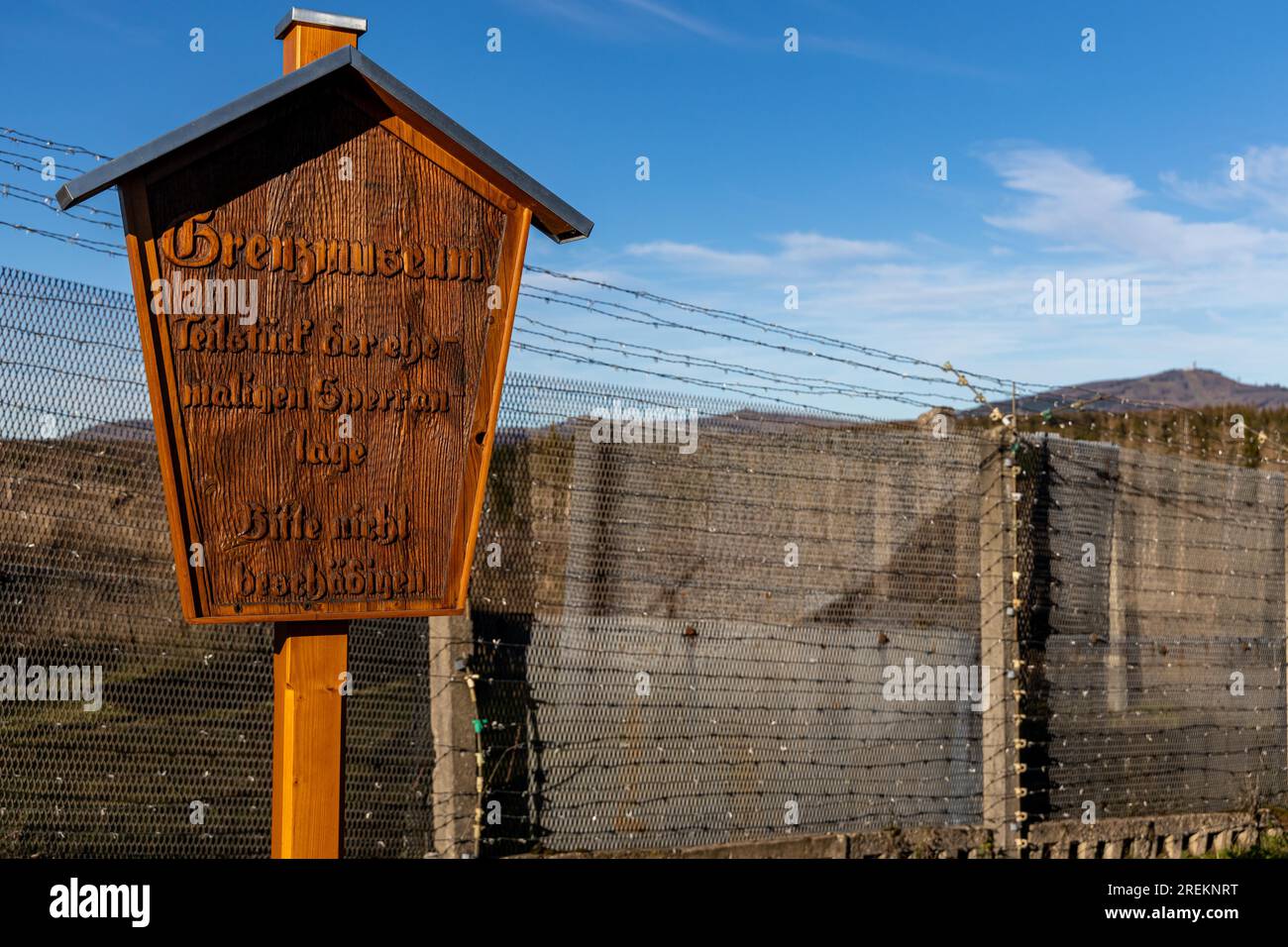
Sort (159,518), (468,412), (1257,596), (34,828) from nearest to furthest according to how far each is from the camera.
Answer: (468,412) → (34,828) → (159,518) → (1257,596)

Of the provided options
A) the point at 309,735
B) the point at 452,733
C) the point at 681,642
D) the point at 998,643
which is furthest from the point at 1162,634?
the point at 309,735

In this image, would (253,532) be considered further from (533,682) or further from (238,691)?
(533,682)

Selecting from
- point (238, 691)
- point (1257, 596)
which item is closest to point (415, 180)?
point (238, 691)

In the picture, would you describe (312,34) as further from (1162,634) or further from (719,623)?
(1162,634)

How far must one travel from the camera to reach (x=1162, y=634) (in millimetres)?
8320

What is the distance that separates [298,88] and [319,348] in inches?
27.4

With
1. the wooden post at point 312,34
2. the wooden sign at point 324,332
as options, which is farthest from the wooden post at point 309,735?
the wooden post at point 312,34

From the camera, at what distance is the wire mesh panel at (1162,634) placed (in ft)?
25.3

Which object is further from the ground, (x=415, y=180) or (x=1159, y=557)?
(x=415, y=180)

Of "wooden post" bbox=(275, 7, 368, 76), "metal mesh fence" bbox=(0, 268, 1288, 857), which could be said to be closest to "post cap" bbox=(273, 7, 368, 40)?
"wooden post" bbox=(275, 7, 368, 76)

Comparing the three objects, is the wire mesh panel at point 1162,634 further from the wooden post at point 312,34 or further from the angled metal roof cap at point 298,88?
the wooden post at point 312,34
